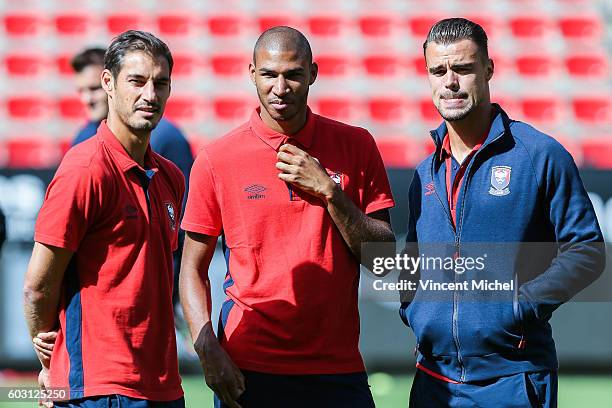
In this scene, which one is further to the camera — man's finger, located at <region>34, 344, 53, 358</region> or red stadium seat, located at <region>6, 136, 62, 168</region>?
red stadium seat, located at <region>6, 136, 62, 168</region>

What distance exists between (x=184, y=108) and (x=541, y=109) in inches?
125

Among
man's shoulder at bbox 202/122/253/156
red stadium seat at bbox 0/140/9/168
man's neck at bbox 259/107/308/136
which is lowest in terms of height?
red stadium seat at bbox 0/140/9/168

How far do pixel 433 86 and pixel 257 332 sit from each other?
1.09 meters

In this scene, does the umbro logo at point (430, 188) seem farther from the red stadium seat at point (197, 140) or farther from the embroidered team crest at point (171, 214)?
Answer: the red stadium seat at point (197, 140)

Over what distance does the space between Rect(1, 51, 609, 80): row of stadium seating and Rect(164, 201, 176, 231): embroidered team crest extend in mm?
5875

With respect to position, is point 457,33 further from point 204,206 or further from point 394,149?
point 394,149

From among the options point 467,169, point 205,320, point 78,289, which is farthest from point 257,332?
point 467,169

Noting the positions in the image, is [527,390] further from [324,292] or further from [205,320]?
[205,320]

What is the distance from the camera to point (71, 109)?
946 centimetres

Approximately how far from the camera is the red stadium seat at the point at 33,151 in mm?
8891

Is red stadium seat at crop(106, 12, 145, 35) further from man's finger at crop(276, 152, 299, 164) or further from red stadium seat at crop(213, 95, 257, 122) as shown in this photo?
man's finger at crop(276, 152, 299, 164)

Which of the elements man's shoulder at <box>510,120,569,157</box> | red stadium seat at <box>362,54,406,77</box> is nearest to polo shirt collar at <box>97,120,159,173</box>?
man's shoulder at <box>510,120,569,157</box>

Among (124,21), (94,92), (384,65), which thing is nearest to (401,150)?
(384,65)

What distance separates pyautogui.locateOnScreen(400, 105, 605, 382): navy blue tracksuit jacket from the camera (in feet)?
12.0
